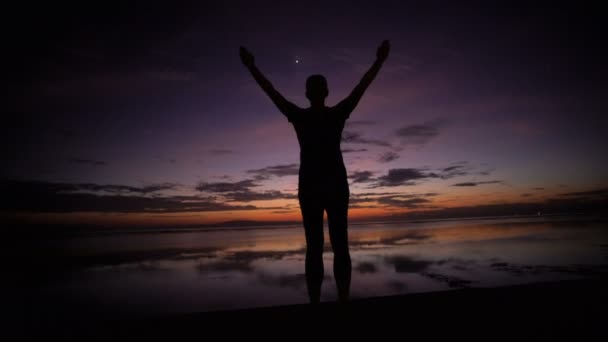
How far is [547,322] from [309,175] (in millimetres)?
2244

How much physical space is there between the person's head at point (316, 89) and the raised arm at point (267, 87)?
251 millimetres

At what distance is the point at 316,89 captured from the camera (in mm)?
3549

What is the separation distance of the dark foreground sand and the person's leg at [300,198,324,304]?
555 mm

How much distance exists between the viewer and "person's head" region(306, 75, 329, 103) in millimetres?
3549

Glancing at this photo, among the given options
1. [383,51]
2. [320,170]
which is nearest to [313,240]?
[320,170]

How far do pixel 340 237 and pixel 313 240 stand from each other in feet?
0.93

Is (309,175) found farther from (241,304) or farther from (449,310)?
(241,304)

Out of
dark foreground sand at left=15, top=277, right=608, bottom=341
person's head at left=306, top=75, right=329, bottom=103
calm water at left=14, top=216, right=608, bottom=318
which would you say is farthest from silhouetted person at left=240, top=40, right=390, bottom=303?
calm water at left=14, top=216, right=608, bottom=318

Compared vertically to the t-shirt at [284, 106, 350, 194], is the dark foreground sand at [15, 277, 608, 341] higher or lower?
lower

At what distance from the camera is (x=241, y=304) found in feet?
29.2

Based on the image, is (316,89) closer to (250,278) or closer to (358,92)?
(358,92)

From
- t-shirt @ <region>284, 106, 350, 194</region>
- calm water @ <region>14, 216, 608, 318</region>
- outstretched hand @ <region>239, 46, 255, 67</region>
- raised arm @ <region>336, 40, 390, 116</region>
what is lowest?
calm water @ <region>14, 216, 608, 318</region>

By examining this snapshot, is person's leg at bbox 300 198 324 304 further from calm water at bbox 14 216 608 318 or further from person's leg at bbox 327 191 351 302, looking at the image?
calm water at bbox 14 216 608 318

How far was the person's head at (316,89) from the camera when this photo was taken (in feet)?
11.6
